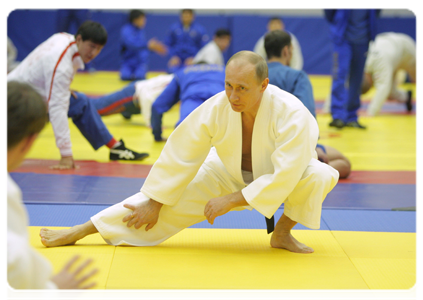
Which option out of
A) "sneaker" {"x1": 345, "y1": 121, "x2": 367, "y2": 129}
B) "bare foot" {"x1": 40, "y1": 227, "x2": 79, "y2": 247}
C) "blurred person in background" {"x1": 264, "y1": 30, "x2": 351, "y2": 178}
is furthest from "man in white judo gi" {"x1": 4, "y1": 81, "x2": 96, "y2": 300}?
"sneaker" {"x1": 345, "y1": 121, "x2": 367, "y2": 129}

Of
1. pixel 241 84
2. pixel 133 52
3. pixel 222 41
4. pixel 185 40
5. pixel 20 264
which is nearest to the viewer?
pixel 20 264

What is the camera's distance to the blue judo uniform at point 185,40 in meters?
11.4

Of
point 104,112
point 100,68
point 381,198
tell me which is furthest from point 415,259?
point 100,68

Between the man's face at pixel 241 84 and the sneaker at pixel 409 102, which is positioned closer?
the man's face at pixel 241 84

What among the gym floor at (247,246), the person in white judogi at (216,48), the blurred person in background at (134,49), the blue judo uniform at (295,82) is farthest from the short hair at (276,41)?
the blurred person in background at (134,49)

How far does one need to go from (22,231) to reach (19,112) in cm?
28

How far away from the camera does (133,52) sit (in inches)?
495

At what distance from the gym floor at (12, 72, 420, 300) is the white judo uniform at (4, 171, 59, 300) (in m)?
0.84

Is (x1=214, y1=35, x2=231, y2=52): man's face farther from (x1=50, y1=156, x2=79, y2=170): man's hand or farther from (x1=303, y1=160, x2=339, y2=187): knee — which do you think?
(x1=303, y1=160, x2=339, y2=187): knee

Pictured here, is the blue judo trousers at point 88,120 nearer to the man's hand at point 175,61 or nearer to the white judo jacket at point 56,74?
the white judo jacket at point 56,74

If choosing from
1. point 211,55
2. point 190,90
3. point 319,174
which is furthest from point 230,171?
point 211,55

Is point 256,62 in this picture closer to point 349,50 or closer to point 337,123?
point 337,123

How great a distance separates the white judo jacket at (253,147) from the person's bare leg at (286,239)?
29cm

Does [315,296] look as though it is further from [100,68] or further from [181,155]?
[100,68]
